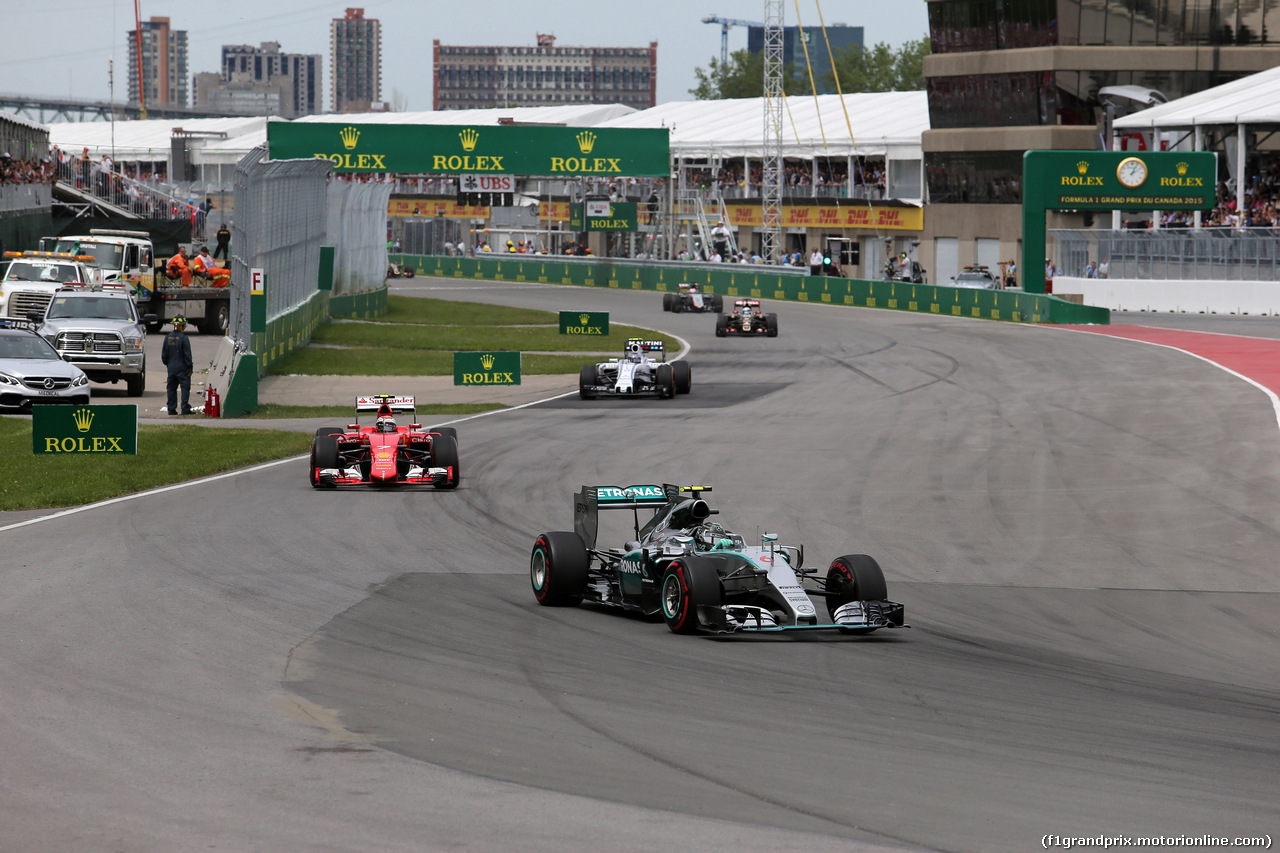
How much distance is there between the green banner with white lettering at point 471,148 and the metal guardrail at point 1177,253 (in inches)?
643

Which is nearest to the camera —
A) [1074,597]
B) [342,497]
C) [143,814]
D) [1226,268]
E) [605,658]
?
[143,814]

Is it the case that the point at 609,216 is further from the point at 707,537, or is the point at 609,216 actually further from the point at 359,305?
the point at 707,537

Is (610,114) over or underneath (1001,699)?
over

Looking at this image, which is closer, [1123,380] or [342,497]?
[342,497]

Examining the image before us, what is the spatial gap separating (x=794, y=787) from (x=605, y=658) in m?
3.11


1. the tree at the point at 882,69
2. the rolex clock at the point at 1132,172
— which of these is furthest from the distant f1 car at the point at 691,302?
the tree at the point at 882,69

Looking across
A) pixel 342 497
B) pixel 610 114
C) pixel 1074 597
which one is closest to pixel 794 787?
pixel 1074 597

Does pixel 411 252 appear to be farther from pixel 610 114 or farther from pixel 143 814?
pixel 143 814

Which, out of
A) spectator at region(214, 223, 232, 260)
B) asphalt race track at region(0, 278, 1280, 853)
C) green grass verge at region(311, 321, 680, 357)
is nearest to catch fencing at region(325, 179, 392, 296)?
green grass verge at region(311, 321, 680, 357)

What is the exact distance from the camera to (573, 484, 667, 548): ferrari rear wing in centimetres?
1264

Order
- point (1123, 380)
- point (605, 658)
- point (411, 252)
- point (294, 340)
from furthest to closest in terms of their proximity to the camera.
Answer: point (411, 252) < point (294, 340) < point (1123, 380) < point (605, 658)

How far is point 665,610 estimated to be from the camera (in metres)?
11.4

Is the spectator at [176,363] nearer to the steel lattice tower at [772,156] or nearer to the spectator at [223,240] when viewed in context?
the spectator at [223,240]

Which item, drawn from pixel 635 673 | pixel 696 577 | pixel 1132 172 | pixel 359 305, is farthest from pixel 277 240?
pixel 1132 172
